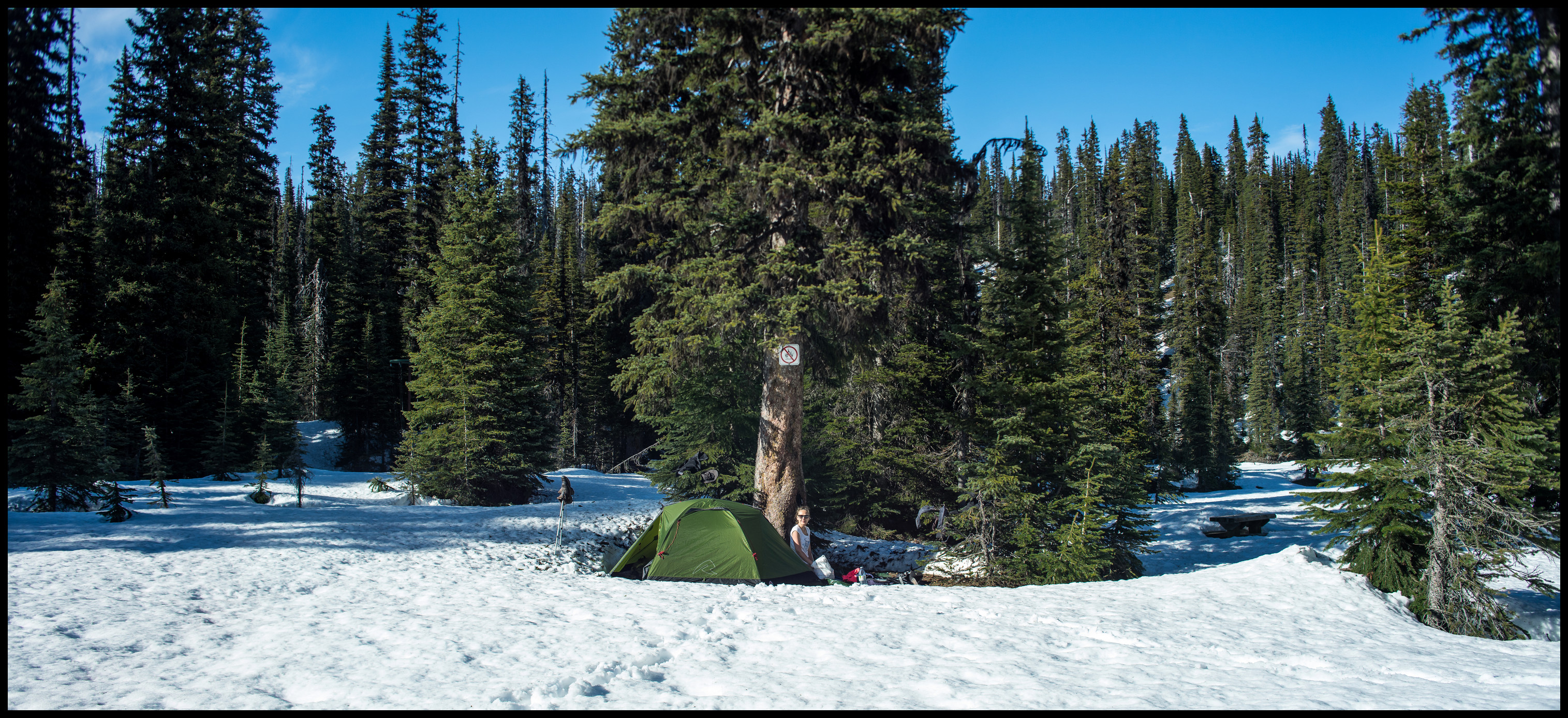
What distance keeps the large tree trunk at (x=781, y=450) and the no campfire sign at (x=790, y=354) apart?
22.1 inches

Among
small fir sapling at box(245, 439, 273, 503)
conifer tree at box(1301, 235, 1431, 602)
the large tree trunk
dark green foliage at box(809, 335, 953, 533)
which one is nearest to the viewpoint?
conifer tree at box(1301, 235, 1431, 602)

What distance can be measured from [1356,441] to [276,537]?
54.8 feet

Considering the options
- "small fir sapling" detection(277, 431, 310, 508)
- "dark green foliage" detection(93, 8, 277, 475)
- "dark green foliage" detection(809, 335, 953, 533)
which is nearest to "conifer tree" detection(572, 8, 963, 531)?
"dark green foliage" detection(809, 335, 953, 533)

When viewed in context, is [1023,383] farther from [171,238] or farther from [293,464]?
[171,238]

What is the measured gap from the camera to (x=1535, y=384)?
41.1ft

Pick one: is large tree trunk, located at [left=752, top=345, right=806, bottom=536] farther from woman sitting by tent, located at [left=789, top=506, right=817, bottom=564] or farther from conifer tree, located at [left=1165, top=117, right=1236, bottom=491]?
conifer tree, located at [left=1165, top=117, right=1236, bottom=491]

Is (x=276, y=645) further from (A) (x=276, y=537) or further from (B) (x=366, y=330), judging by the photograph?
(B) (x=366, y=330)

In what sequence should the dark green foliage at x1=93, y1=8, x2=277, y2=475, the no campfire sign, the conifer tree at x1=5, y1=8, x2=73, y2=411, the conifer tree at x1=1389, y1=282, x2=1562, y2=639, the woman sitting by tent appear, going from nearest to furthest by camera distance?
the conifer tree at x1=5, y1=8, x2=73, y2=411, the conifer tree at x1=1389, y1=282, x2=1562, y2=639, the woman sitting by tent, the no campfire sign, the dark green foliage at x1=93, y1=8, x2=277, y2=475

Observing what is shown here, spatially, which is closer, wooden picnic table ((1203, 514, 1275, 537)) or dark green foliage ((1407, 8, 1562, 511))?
dark green foliage ((1407, 8, 1562, 511))

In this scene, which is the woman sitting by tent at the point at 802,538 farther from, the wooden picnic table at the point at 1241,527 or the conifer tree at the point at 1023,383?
the wooden picnic table at the point at 1241,527

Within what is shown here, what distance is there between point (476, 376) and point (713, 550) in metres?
11.6

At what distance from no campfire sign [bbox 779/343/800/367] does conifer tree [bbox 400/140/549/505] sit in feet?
30.7

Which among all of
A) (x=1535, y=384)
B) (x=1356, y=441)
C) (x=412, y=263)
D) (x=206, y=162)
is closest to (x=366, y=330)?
(x=412, y=263)

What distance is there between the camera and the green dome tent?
998 centimetres
